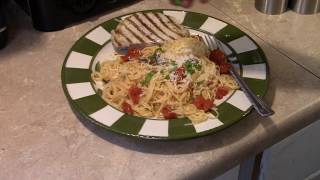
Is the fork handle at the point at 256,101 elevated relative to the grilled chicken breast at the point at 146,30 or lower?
lower

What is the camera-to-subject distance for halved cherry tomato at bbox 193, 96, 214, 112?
25.7 inches

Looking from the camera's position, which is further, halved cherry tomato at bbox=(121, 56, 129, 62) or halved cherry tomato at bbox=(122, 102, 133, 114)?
halved cherry tomato at bbox=(121, 56, 129, 62)

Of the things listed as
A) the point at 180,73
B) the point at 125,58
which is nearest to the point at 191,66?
the point at 180,73

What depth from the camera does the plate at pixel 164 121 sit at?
618mm

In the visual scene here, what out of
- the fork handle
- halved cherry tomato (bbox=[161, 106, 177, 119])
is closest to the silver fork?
the fork handle

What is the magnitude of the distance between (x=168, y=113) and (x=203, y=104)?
0.18ft

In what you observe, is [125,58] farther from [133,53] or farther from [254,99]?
[254,99]

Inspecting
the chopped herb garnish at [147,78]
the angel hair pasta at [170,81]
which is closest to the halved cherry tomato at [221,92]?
the angel hair pasta at [170,81]

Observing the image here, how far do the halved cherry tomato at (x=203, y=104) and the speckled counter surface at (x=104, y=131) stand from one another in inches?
A: 1.7

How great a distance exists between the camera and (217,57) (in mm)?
750

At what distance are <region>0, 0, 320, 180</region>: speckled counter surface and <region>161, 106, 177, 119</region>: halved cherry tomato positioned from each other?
38 millimetres

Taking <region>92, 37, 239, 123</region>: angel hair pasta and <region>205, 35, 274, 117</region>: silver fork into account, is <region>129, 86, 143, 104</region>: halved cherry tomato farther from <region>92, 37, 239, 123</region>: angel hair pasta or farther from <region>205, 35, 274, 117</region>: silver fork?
<region>205, 35, 274, 117</region>: silver fork

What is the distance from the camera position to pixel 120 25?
0.82 m

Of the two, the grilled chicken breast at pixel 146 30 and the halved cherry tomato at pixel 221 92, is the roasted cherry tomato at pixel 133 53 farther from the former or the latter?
the halved cherry tomato at pixel 221 92
